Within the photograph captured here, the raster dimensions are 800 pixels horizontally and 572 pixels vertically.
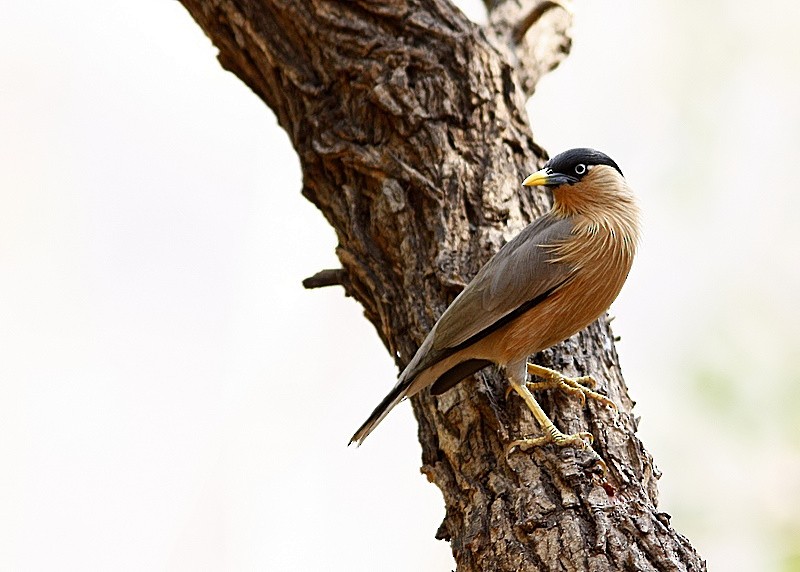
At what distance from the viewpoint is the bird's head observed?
12.7 ft

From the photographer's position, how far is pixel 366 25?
175 inches

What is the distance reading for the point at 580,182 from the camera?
3900 mm

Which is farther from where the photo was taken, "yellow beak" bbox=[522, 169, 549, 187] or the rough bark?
"yellow beak" bbox=[522, 169, 549, 187]

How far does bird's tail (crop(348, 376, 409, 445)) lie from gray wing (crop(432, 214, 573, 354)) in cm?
22

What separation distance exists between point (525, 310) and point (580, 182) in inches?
25.1

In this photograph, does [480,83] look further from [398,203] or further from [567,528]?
[567,528]

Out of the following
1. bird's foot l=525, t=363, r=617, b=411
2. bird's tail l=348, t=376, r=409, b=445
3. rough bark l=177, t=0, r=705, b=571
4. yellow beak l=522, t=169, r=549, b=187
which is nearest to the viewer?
rough bark l=177, t=0, r=705, b=571

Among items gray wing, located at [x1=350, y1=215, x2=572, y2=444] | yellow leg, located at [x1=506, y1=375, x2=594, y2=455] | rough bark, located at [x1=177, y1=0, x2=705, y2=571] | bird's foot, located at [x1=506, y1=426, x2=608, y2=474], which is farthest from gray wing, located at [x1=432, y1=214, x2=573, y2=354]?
bird's foot, located at [x1=506, y1=426, x2=608, y2=474]

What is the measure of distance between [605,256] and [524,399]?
2.14 feet

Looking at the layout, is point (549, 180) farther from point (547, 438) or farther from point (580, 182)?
point (547, 438)

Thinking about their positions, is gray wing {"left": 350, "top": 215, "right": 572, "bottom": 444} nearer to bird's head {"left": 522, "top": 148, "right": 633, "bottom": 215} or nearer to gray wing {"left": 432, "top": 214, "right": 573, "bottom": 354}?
gray wing {"left": 432, "top": 214, "right": 573, "bottom": 354}

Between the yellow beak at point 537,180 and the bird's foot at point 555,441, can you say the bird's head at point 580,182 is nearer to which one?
the yellow beak at point 537,180

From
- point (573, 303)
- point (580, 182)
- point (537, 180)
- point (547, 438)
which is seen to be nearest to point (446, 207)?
point (537, 180)

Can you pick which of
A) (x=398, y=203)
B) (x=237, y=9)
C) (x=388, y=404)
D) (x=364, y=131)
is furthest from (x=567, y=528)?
(x=237, y=9)
